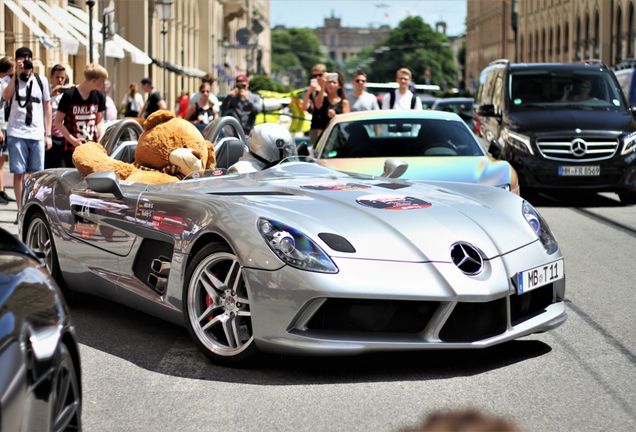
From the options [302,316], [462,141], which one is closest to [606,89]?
[462,141]

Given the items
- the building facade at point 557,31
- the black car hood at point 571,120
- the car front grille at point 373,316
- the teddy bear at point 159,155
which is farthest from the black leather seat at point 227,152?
the building facade at point 557,31

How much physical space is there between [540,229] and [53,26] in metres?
25.1

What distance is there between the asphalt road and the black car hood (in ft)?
28.5

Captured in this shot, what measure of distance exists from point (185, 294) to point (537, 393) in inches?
67.2

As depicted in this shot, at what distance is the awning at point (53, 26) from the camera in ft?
91.5

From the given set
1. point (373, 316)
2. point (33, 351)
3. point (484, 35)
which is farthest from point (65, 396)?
point (484, 35)

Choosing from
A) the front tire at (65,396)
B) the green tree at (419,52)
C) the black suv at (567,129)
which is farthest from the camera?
the green tree at (419,52)

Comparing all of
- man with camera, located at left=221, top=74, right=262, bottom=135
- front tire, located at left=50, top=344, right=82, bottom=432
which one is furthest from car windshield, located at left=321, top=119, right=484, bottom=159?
front tire, located at left=50, top=344, right=82, bottom=432

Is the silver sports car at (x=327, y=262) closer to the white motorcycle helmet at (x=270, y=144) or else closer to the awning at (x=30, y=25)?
the white motorcycle helmet at (x=270, y=144)

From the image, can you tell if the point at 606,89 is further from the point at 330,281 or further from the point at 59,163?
the point at 330,281

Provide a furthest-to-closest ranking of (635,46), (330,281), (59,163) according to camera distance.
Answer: (635,46), (59,163), (330,281)

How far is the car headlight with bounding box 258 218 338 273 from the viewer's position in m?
5.55

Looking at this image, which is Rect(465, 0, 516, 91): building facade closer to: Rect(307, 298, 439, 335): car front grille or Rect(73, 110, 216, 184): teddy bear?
Rect(73, 110, 216, 184): teddy bear

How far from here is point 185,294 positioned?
241 inches
